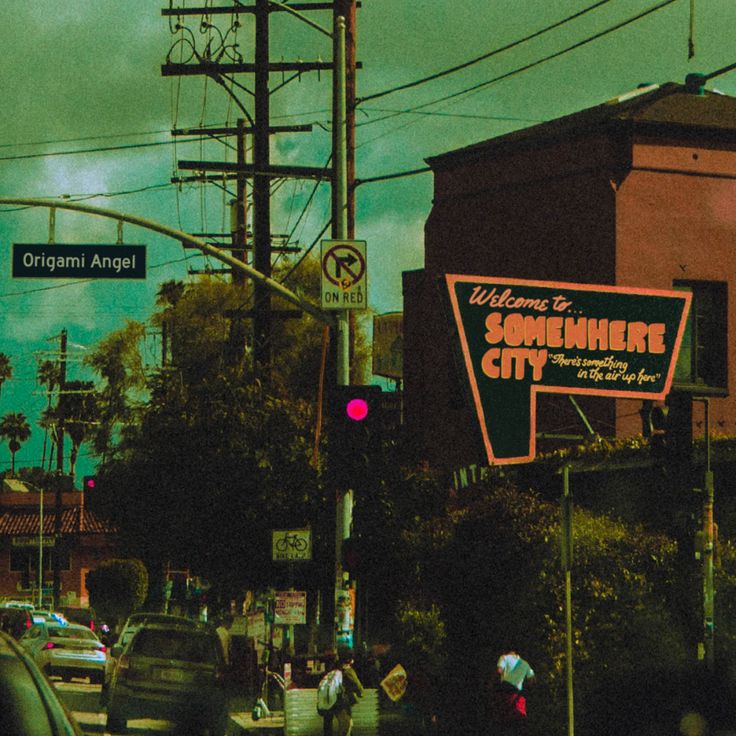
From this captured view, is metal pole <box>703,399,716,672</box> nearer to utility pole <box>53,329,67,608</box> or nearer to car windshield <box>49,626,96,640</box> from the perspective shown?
car windshield <box>49,626,96,640</box>

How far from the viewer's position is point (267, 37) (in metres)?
32.4

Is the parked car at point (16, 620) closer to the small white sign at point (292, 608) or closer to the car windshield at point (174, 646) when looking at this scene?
the car windshield at point (174, 646)

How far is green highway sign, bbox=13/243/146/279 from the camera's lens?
1925cm

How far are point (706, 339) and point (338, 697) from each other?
13.1m

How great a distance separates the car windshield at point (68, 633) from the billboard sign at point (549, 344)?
15.7 m

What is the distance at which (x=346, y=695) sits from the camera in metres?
20.0

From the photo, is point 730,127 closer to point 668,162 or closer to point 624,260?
point 668,162

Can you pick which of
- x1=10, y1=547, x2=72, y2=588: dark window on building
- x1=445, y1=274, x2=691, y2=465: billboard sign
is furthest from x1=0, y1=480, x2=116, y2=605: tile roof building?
x1=445, y1=274, x2=691, y2=465: billboard sign

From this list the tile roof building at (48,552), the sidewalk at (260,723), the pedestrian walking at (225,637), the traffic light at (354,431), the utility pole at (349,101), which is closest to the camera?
the traffic light at (354,431)

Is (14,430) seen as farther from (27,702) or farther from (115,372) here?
(27,702)

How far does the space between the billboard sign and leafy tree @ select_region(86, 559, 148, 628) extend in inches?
2002

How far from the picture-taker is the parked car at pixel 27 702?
4473mm

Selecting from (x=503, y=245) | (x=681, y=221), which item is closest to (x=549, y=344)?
(x=681, y=221)

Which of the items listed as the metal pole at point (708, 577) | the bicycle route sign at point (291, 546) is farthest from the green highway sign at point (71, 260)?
the metal pole at point (708, 577)
